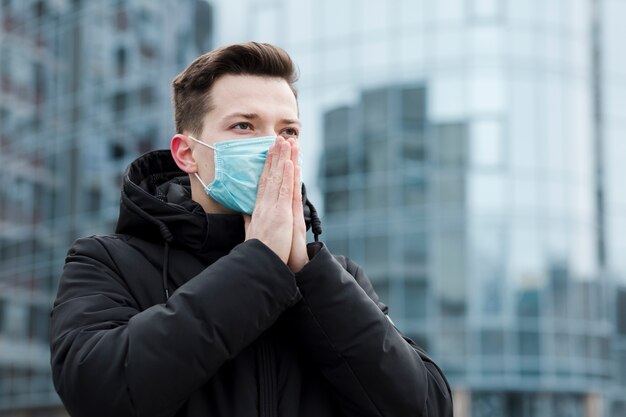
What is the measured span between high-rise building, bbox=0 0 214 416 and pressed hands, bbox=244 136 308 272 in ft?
80.8

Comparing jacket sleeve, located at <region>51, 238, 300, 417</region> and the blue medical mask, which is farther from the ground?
the blue medical mask

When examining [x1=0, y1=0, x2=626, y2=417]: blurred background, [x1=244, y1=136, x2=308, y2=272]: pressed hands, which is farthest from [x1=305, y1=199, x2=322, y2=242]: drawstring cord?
[x1=0, y1=0, x2=626, y2=417]: blurred background

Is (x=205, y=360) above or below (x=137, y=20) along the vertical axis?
below

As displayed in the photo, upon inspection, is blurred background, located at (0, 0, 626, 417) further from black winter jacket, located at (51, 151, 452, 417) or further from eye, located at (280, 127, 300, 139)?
black winter jacket, located at (51, 151, 452, 417)

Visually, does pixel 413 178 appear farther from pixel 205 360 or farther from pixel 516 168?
pixel 205 360

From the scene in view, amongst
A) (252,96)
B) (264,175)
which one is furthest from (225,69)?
(264,175)

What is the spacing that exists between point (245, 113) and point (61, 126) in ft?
93.3

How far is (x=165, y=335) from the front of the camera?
2264mm

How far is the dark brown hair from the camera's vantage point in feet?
8.95

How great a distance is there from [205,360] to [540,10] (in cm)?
2332

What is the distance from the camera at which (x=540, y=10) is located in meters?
24.4

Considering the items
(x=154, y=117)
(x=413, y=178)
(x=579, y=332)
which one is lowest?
(x=579, y=332)

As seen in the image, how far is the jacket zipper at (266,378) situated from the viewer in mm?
2434

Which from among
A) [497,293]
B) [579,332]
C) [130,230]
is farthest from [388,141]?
[130,230]
